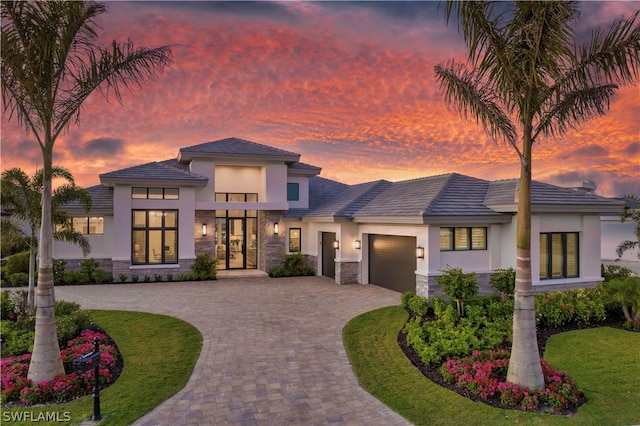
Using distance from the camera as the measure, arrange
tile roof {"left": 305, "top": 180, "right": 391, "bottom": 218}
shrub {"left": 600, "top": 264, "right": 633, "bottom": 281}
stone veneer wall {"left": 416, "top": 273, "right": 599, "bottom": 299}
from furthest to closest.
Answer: tile roof {"left": 305, "top": 180, "right": 391, "bottom": 218} → shrub {"left": 600, "top": 264, "right": 633, "bottom": 281} → stone veneer wall {"left": 416, "top": 273, "right": 599, "bottom": 299}

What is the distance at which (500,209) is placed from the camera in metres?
Answer: 13.0

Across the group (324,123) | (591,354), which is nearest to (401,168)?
(324,123)

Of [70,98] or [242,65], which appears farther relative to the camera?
[242,65]

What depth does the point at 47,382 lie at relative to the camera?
6246mm

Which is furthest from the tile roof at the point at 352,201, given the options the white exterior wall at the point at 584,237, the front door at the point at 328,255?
the white exterior wall at the point at 584,237

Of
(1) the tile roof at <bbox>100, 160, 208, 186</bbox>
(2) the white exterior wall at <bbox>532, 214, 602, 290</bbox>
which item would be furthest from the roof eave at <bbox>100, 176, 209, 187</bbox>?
(2) the white exterior wall at <bbox>532, 214, 602, 290</bbox>

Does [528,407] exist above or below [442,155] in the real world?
below

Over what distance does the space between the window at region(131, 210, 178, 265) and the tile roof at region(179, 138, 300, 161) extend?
3301mm

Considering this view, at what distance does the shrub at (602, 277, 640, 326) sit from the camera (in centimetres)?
1012

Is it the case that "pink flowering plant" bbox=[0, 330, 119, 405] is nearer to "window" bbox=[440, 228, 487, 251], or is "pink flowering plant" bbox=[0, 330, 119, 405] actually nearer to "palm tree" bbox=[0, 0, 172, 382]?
"palm tree" bbox=[0, 0, 172, 382]

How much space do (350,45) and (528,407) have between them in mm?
12320

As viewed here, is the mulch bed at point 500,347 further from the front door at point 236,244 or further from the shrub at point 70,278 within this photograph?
the shrub at point 70,278

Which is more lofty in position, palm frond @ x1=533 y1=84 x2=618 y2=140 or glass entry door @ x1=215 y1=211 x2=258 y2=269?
palm frond @ x1=533 y1=84 x2=618 y2=140

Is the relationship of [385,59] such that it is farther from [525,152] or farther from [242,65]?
[525,152]
